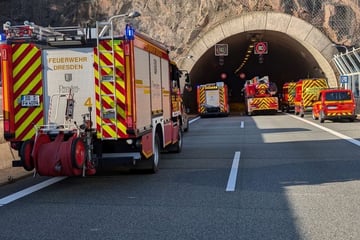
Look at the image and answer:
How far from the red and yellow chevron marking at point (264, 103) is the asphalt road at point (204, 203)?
28.0 m

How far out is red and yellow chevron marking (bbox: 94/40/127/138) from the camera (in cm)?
966

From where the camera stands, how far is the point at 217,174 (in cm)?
1117

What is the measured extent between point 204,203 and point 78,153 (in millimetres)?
2371

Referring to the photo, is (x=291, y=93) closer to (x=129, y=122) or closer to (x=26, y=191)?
(x=129, y=122)

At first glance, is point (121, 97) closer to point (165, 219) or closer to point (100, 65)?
point (100, 65)

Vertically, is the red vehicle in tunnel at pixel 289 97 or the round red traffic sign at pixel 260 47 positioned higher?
the round red traffic sign at pixel 260 47

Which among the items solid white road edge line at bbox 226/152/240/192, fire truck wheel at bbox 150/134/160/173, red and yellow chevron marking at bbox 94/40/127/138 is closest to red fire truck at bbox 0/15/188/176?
red and yellow chevron marking at bbox 94/40/127/138

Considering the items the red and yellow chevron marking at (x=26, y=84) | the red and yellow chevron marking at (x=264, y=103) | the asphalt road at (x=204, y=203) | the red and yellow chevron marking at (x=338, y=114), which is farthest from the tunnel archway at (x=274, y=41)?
the red and yellow chevron marking at (x=26, y=84)

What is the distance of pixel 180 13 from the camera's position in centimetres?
4516

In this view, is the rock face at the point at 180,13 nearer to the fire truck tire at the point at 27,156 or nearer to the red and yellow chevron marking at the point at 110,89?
the red and yellow chevron marking at the point at 110,89

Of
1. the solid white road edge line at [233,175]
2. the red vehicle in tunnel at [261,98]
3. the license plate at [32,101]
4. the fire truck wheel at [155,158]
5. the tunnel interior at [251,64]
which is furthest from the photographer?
→ the tunnel interior at [251,64]

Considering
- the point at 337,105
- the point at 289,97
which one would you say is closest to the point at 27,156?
the point at 337,105

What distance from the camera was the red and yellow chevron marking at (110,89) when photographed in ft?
31.7

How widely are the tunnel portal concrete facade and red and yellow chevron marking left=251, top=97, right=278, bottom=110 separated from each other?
4.98m
